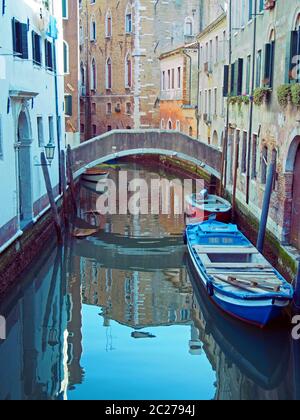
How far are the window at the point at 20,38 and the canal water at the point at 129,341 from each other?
3783 millimetres

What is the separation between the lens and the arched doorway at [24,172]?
11.0 metres

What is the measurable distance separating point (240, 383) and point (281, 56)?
5794mm

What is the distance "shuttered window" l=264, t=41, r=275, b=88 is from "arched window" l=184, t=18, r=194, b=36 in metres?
17.1

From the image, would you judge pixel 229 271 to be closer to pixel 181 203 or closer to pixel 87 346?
pixel 87 346

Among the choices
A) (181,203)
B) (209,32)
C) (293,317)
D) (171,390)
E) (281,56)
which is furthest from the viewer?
(209,32)

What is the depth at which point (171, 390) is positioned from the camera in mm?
6434

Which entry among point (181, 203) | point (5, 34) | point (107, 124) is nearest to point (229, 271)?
point (5, 34)

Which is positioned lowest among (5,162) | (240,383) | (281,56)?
(240,383)

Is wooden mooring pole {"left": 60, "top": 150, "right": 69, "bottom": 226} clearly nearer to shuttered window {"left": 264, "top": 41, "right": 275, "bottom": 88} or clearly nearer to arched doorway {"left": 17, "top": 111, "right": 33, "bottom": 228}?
arched doorway {"left": 17, "top": 111, "right": 33, "bottom": 228}

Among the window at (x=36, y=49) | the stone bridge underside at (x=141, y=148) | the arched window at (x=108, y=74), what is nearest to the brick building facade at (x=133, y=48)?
the arched window at (x=108, y=74)

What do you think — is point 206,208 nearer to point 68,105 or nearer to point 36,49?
point 36,49

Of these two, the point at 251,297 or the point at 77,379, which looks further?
the point at 251,297

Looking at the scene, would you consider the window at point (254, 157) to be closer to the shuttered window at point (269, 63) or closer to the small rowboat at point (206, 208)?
the small rowboat at point (206, 208)


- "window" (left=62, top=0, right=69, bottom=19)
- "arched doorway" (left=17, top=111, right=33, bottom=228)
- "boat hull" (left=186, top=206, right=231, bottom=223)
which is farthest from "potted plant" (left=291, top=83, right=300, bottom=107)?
"window" (left=62, top=0, right=69, bottom=19)
